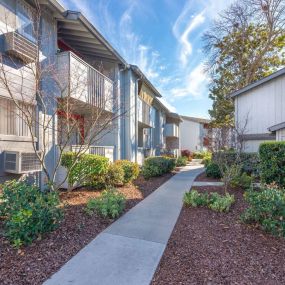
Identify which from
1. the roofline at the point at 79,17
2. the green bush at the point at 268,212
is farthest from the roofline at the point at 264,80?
the green bush at the point at 268,212

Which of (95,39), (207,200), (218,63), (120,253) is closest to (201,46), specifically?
(218,63)

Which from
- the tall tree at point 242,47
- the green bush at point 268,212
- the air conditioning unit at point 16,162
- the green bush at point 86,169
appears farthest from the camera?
the tall tree at point 242,47

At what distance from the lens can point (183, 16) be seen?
1191 cm

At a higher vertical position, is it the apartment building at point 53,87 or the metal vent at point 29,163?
the apartment building at point 53,87

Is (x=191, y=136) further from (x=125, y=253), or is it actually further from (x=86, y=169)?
(x=125, y=253)

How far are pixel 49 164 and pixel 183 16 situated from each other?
974 centimetres

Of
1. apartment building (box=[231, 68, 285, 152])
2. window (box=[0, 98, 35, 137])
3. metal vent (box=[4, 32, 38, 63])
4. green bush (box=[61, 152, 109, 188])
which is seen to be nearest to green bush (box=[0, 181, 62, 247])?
window (box=[0, 98, 35, 137])

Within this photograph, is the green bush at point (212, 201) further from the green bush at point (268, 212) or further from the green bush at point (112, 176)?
the green bush at point (112, 176)

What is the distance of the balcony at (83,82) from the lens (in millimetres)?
Result: 8266

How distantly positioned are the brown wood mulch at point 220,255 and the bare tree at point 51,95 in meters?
3.36

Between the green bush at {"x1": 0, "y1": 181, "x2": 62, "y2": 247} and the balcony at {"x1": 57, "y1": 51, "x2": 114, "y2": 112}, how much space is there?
3.38m

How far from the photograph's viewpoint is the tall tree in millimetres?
19562

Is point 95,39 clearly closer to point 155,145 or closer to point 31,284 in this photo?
point 31,284

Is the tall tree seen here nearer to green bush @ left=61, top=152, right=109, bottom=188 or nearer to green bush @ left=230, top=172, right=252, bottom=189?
Result: green bush @ left=230, top=172, right=252, bottom=189
